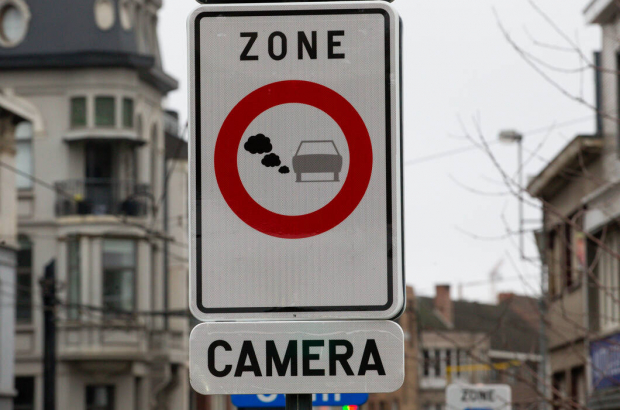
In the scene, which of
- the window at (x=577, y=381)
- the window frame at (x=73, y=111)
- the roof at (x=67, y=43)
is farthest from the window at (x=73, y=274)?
the window at (x=577, y=381)

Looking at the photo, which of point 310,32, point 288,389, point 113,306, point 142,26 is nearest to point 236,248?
point 288,389

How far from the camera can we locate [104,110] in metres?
39.4

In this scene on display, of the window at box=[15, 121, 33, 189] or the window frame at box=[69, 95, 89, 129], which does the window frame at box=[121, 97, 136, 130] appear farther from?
the window at box=[15, 121, 33, 189]

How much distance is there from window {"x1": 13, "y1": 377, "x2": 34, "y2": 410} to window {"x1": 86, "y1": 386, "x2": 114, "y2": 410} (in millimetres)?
1767

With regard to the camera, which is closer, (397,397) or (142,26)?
(142,26)

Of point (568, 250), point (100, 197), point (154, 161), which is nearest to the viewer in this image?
point (568, 250)

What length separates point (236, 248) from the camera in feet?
8.73

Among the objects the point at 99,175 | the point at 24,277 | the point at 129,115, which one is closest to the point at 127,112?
the point at 129,115

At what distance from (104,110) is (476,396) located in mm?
25793

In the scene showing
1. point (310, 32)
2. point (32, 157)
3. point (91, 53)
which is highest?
point (91, 53)

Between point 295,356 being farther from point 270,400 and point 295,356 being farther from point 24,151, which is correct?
point 24,151

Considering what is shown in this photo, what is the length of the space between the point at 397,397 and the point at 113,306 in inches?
1911

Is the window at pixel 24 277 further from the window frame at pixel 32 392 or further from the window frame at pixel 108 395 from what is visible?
the window frame at pixel 108 395

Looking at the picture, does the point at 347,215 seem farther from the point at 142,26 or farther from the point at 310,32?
the point at 142,26
